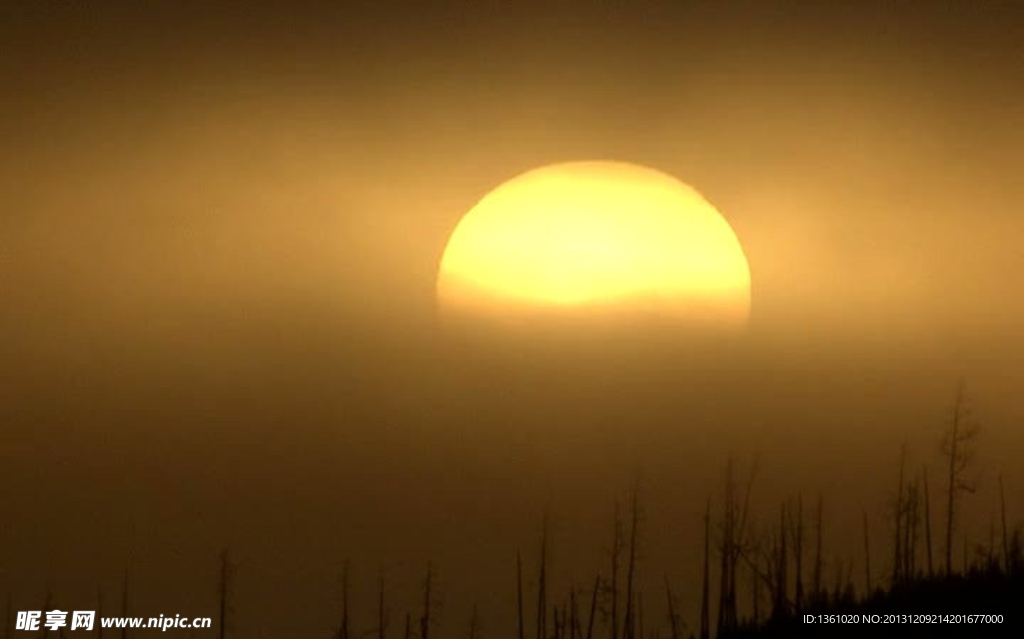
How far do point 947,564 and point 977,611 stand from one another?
18.5m

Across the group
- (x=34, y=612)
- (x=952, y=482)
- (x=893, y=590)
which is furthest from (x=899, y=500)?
(x=34, y=612)

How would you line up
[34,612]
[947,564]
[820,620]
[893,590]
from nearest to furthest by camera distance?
[820,620]
[893,590]
[947,564]
[34,612]

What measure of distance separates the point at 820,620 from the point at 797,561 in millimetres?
16495

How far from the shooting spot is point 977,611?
50.2 metres

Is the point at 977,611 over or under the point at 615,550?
under

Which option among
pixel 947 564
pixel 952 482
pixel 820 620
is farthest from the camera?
pixel 952 482

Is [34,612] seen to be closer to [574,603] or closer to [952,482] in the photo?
[574,603]

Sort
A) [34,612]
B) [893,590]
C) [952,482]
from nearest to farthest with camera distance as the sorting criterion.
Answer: [893,590] < [952,482] < [34,612]

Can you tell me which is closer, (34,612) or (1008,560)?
(1008,560)

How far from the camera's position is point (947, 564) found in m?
68.4

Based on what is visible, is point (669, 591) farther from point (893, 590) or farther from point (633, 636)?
point (893, 590)

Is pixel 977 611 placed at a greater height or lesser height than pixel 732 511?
lesser

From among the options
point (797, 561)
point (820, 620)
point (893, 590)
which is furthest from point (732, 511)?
point (820, 620)

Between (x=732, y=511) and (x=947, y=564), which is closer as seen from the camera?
(x=947, y=564)
